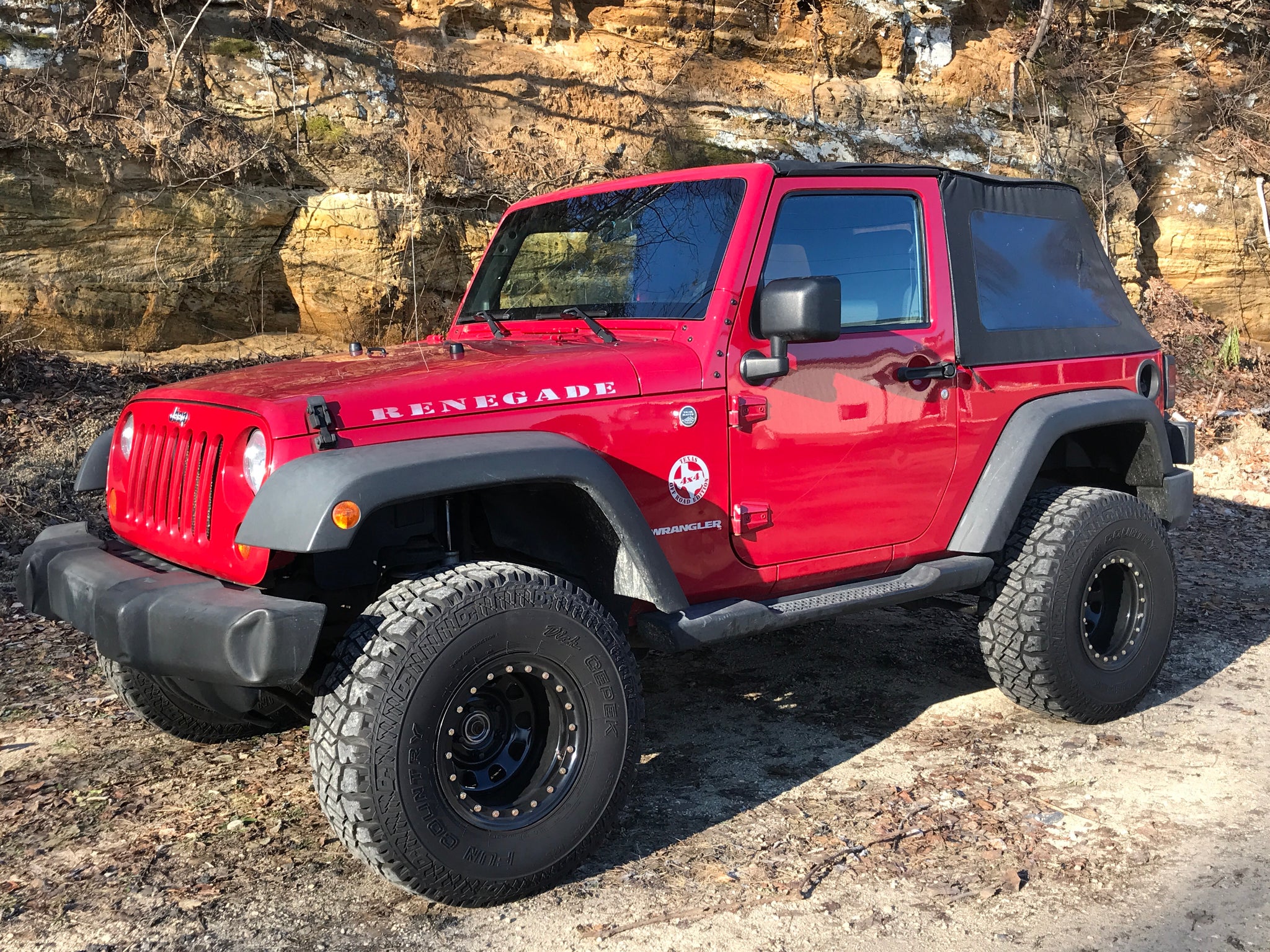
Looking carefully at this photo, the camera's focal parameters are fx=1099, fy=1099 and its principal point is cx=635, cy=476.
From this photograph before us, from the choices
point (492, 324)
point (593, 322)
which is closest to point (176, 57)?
point (492, 324)

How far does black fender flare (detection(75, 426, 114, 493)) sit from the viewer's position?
350cm

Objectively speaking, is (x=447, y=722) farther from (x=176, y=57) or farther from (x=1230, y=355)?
(x=1230, y=355)

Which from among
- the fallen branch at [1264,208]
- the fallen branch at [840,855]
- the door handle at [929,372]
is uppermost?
the fallen branch at [1264,208]

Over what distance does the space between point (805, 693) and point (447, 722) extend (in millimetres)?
2074

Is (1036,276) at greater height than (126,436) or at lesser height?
greater

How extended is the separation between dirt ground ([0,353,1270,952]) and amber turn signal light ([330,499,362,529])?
1016mm

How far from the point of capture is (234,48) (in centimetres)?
898

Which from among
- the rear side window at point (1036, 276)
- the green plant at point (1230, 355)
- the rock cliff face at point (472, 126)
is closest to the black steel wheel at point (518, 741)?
the rear side window at point (1036, 276)

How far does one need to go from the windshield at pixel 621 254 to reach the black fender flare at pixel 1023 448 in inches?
51.6

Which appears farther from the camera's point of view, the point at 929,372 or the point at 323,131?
the point at 323,131

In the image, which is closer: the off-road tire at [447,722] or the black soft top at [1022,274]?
the off-road tire at [447,722]

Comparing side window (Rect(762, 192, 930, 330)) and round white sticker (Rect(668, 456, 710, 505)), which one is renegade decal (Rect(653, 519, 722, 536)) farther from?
side window (Rect(762, 192, 930, 330))

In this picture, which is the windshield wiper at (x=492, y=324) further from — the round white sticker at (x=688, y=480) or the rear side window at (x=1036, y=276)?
the rear side window at (x=1036, y=276)

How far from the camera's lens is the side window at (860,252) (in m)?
3.48
